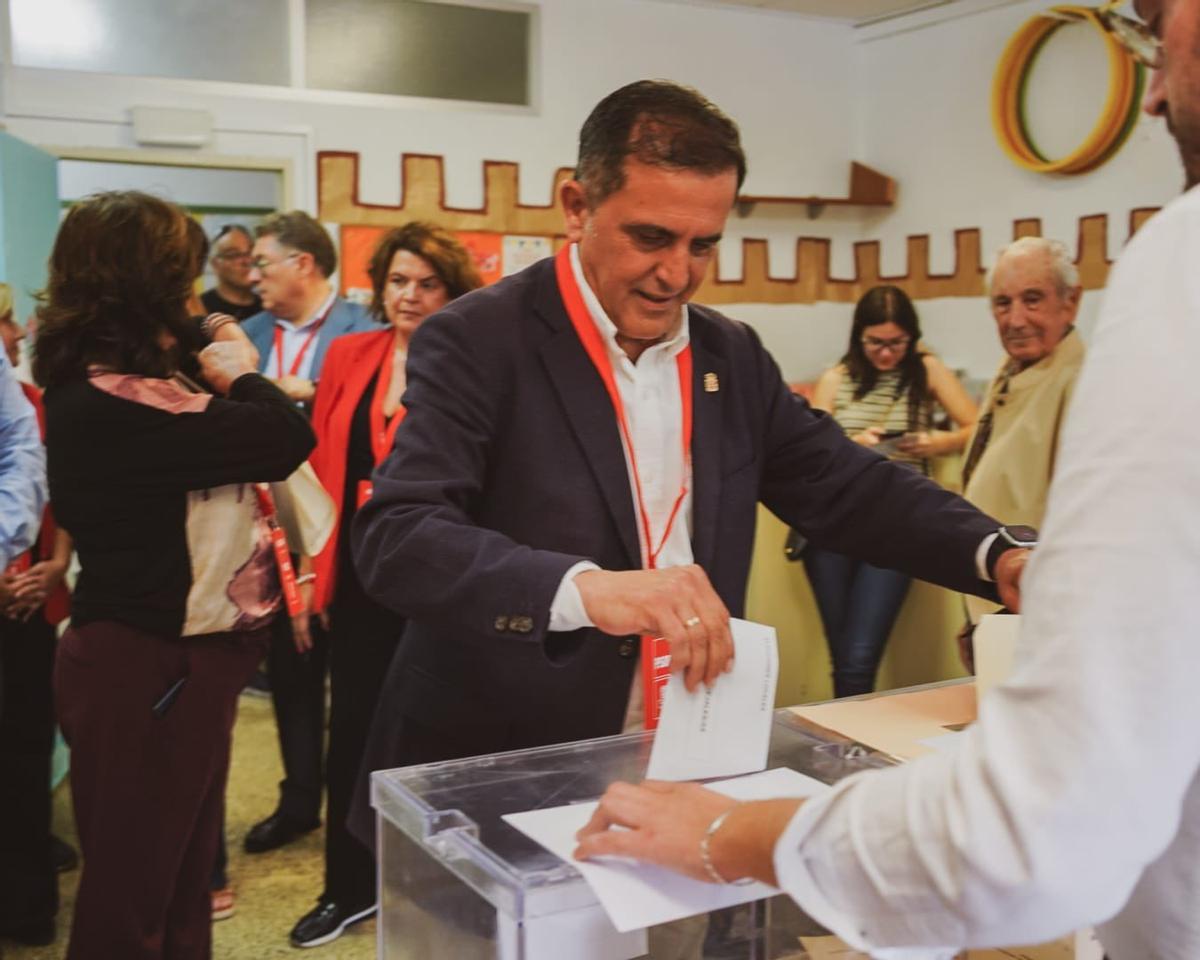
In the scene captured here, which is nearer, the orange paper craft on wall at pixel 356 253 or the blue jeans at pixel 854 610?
the blue jeans at pixel 854 610

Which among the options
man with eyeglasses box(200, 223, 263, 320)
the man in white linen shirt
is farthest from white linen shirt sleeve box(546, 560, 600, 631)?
man with eyeglasses box(200, 223, 263, 320)

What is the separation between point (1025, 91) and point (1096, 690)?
5503mm

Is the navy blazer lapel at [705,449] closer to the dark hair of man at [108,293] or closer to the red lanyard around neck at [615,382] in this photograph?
the red lanyard around neck at [615,382]

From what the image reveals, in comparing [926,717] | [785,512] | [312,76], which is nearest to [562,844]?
[926,717]

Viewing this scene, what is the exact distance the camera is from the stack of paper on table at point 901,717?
1.27m

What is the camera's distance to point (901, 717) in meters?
1.37

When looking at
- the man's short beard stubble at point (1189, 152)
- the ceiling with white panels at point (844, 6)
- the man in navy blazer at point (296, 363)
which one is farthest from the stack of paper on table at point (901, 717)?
the ceiling with white panels at point (844, 6)

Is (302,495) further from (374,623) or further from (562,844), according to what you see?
(562,844)

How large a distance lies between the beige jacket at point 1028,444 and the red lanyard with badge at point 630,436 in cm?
170

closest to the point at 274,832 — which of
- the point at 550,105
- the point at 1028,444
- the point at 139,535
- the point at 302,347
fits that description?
the point at 302,347

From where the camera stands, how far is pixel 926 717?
1.37 m

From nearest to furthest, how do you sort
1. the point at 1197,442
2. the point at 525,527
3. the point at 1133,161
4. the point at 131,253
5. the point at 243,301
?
the point at 1197,442 → the point at 525,527 → the point at 131,253 → the point at 243,301 → the point at 1133,161

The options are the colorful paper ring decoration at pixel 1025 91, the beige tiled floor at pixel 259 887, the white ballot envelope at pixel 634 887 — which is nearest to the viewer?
the white ballot envelope at pixel 634 887

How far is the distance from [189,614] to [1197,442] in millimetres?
1837
